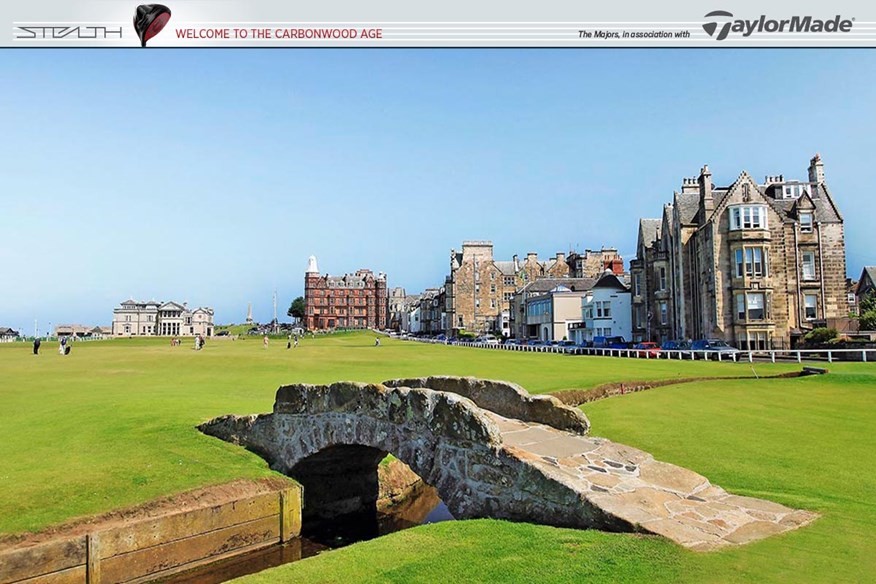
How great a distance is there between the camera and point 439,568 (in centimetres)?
759

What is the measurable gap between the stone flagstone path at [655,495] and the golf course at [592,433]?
35 cm

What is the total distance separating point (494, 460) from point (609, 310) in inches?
2494

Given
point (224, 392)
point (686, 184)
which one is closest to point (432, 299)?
point (686, 184)

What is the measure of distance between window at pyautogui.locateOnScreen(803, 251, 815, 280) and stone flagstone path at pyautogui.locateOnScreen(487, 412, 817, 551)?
46842 millimetres

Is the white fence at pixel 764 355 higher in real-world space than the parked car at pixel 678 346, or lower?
lower

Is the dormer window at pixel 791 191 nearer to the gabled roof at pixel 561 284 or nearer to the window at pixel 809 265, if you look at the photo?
the window at pixel 809 265

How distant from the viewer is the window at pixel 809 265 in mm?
48719

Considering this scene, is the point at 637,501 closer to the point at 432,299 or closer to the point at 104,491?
the point at 104,491

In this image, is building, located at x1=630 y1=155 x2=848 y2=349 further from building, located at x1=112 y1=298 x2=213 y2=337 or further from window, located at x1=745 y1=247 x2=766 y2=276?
building, located at x1=112 y1=298 x2=213 y2=337

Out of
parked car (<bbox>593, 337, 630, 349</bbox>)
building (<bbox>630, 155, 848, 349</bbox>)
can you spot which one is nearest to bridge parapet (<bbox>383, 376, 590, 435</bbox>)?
building (<bbox>630, 155, 848, 349</bbox>)

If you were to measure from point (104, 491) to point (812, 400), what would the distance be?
2121cm

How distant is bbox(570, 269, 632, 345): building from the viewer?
69.2 metres

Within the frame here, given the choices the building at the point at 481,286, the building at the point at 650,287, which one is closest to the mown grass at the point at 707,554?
the building at the point at 650,287

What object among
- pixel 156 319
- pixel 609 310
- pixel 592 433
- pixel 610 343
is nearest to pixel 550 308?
pixel 609 310
